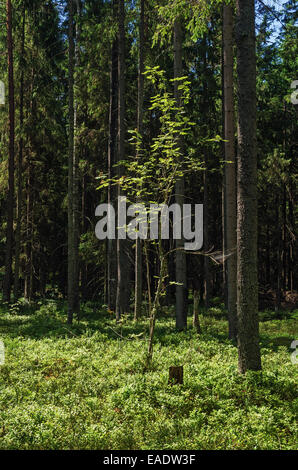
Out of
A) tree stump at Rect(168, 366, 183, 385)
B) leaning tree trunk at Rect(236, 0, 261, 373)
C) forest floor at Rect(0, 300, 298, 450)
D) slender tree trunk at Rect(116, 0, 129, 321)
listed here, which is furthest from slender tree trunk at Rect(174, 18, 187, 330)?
tree stump at Rect(168, 366, 183, 385)

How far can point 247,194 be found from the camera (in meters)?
7.23

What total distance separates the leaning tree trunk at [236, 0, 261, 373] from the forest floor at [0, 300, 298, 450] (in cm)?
69

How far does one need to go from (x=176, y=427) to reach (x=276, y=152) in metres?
16.4

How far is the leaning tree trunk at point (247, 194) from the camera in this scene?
7242mm

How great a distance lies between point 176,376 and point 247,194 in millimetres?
3364

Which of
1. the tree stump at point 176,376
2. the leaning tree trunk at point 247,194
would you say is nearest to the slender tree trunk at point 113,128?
the leaning tree trunk at point 247,194

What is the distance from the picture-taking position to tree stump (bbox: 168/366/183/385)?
7.05 meters

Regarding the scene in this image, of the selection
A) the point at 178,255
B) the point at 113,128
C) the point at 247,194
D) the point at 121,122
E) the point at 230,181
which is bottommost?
the point at 178,255

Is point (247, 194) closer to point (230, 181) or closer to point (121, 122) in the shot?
point (230, 181)

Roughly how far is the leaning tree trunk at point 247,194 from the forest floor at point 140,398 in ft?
2.26

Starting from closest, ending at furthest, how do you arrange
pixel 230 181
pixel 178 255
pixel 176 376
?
pixel 176 376, pixel 230 181, pixel 178 255

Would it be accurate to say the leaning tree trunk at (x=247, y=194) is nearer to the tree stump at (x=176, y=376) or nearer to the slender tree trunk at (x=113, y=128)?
the tree stump at (x=176, y=376)

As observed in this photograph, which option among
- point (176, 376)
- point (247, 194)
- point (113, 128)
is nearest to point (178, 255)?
point (247, 194)

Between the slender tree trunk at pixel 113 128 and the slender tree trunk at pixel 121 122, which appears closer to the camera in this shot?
the slender tree trunk at pixel 121 122
